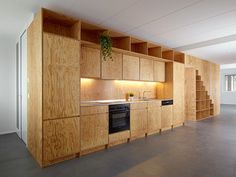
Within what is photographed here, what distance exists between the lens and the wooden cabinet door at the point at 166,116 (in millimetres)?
5082

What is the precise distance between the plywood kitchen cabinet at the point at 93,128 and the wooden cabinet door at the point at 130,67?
1.20 m

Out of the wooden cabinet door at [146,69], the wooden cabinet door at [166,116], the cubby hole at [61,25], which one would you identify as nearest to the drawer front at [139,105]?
the wooden cabinet door at [146,69]

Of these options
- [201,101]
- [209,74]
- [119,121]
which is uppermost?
[209,74]

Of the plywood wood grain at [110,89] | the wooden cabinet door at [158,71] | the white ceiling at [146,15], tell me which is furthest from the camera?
the wooden cabinet door at [158,71]

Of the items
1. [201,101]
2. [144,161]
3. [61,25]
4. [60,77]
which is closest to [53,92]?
[60,77]

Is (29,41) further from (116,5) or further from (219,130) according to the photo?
(219,130)

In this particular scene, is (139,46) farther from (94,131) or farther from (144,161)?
(144,161)

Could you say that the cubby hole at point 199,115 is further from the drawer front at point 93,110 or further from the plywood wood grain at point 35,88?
the plywood wood grain at point 35,88

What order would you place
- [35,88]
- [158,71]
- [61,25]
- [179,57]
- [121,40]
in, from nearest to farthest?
[35,88] → [61,25] → [121,40] → [158,71] → [179,57]

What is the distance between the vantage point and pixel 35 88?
3014mm

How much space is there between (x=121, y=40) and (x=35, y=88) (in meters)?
2.50

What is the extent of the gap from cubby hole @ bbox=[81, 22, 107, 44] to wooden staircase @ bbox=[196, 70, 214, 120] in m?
5.01

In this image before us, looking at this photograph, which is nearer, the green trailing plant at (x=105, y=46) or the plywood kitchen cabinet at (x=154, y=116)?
the green trailing plant at (x=105, y=46)

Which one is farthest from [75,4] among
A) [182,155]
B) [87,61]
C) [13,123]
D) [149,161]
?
[13,123]
